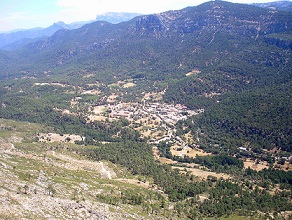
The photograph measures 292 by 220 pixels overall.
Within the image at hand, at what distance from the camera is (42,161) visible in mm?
136625

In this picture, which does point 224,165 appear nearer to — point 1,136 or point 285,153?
point 285,153

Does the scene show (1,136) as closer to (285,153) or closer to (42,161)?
(42,161)

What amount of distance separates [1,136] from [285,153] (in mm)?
161405

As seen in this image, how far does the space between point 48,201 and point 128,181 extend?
4851 cm

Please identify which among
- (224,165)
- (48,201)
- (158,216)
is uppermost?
(48,201)

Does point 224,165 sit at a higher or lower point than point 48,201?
lower

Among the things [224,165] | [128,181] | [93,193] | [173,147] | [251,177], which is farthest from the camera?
[173,147]

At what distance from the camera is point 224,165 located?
523 ft

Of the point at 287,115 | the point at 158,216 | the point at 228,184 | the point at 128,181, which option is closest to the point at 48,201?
the point at 158,216

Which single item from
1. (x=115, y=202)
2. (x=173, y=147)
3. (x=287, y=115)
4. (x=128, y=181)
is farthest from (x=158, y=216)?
(x=287, y=115)

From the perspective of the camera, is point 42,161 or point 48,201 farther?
point 42,161

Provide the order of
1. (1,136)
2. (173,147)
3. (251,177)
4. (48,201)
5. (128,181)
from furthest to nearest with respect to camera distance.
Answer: (173,147) < (1,136) < (251,177) < (128,181) < (48,201)

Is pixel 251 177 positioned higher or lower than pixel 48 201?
lower

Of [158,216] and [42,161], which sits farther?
[42,161]
